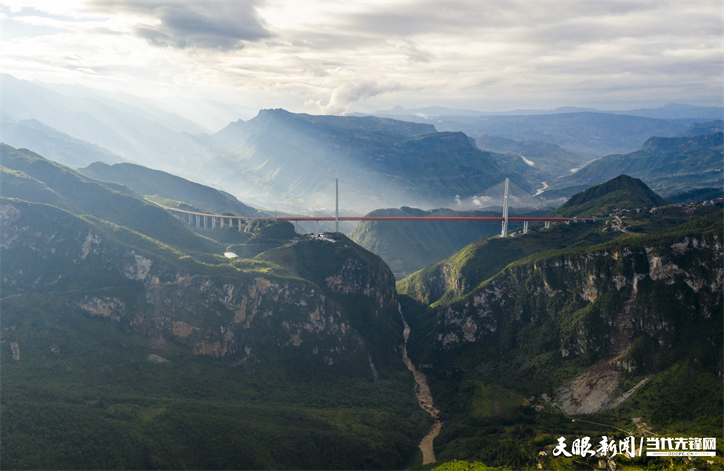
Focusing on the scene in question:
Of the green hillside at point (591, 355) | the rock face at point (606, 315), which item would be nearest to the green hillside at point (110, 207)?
the rock face at point (606, 315)

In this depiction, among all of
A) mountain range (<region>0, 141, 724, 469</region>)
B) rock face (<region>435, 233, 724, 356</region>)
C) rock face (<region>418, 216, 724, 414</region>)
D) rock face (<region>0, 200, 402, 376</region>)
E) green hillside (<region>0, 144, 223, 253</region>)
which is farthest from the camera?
green hillside (<region>0, 144, 223, 253</region>)

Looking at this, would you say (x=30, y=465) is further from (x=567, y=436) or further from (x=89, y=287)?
(x=567, y=436)

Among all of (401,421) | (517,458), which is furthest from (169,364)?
(517,458)

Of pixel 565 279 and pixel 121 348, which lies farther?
pixel 565 279

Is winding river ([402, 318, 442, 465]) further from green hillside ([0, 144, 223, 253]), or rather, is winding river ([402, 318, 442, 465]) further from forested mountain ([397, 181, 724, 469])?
green hillside ([0, 144, 223, 253])

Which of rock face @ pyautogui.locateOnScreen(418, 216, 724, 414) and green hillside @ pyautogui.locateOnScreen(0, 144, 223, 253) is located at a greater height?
green hillside @ pyautogui.locateOnScreen(0, 144, 223, 253)

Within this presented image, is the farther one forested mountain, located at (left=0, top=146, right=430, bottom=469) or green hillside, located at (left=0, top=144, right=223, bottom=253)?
green hillside, located at (left=0, top=144, right=223, bottom=253)

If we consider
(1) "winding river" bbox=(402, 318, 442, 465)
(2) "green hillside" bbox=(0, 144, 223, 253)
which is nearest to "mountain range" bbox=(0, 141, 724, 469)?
(2) "green hillside" bbox=(0, 144, 223, 253)
